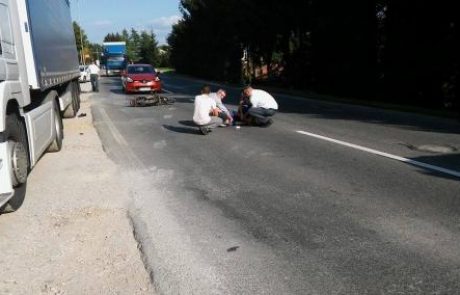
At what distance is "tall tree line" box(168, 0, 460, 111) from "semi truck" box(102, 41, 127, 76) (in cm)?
1890

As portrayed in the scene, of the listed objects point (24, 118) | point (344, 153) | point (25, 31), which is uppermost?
point (25, 31)

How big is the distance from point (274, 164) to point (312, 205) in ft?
7.82

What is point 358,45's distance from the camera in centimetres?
2058

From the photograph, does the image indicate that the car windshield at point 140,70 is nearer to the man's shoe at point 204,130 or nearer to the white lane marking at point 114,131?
the white lane marking at point 114,131

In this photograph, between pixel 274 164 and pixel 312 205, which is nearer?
pixel 312 205

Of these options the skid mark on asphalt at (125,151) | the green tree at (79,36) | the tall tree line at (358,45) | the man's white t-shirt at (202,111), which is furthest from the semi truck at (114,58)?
the man's white t-shirt at (202,111)

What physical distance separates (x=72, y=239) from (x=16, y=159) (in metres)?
1.65

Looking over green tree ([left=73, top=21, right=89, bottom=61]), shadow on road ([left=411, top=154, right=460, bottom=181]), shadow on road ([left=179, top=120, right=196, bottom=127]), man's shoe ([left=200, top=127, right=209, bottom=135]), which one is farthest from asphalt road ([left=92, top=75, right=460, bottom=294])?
green tree ([left=73, top=21, right=89, bottom=61])

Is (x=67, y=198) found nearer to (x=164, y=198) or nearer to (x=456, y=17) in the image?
(x=164, y=198)

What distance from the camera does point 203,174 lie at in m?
7.60

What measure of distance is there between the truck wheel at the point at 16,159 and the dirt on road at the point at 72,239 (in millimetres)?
117

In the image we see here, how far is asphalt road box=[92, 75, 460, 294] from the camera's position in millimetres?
3961

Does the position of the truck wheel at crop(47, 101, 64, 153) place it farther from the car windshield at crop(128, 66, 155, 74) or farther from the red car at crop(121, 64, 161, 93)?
the car windshield at crop(128, 66, 155, 74)

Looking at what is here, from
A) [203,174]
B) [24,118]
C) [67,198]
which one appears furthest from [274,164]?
[24,118]
